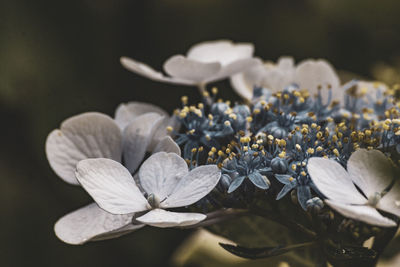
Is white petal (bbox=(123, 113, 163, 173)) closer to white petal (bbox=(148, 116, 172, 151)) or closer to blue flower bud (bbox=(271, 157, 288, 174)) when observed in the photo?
white petal (bbox=(148, 116, 172, 151))

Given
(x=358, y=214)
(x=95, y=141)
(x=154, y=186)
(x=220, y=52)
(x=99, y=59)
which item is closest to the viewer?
(x=358, y=214)

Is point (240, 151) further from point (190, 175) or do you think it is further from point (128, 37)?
point (128, 37)

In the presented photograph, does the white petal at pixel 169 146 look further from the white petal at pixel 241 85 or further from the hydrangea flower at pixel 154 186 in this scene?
the white petal at pixel 241 85

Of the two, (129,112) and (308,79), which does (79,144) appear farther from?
(308,79)

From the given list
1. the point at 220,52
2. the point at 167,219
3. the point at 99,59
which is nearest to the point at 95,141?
the point at 167,219

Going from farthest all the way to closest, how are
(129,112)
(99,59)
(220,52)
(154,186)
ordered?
1. (99,59)
2. (220,52)
3. (129,112)
4. (154,186)

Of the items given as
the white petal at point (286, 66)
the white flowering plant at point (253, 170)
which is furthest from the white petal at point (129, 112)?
the white petal at point (286, 66)
